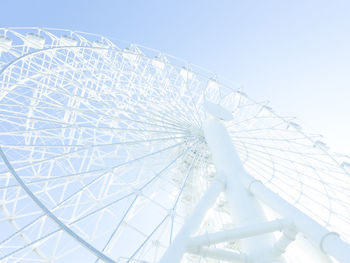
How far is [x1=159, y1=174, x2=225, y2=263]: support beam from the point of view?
24.0 ft

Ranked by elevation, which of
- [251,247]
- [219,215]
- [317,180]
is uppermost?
[317,180]

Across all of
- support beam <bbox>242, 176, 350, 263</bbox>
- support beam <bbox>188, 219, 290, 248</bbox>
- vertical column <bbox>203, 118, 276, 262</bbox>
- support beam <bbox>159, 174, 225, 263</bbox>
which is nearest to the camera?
support beam <bbox>242, 176, 350, 263</bbox>

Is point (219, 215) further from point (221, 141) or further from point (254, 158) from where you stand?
point (221, 141)

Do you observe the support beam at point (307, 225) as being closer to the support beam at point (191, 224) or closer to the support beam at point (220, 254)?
the support beam at point (191, 224)

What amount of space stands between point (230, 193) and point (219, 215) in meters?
7.80

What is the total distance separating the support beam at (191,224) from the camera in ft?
24.0

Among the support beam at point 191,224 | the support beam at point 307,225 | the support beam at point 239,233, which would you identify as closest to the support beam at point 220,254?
the support beam at point 239,233

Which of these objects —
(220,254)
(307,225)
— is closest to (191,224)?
(220,254)

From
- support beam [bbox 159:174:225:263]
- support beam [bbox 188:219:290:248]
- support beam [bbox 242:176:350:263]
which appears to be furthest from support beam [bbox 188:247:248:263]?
support beam [bbox 242:176:350:263]

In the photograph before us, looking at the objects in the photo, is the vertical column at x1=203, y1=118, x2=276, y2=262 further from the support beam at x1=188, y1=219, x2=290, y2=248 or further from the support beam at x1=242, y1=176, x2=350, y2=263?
the support beam at x1=188, y1=219, x2=290, y2=248

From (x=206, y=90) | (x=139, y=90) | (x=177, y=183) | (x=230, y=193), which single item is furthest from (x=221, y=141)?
(x=206, y=90)

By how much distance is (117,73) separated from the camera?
21094 mm

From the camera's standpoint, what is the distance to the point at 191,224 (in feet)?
27.5

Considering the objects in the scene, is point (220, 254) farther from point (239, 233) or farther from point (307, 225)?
point (307, 225)
